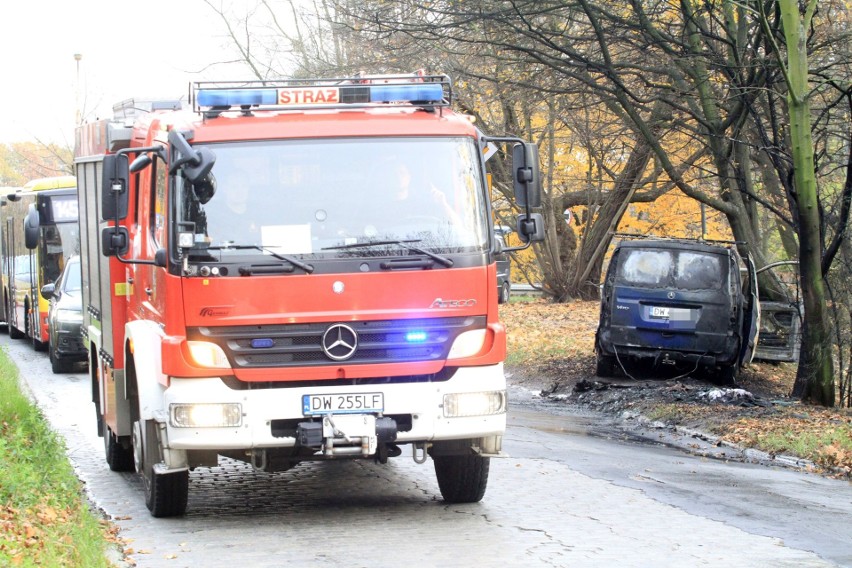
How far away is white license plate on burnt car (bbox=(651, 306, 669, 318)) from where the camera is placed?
1714cm

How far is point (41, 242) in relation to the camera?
81.0 ft

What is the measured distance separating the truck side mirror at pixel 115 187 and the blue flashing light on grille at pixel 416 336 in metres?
2.00

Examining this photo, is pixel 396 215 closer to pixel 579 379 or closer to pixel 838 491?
pixel 838 491

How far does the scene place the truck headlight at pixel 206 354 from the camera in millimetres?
7895

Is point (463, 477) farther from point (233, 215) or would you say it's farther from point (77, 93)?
point (77, 93)

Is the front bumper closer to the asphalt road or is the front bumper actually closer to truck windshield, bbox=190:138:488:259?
the asphalt road

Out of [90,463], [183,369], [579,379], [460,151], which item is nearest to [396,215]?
[460,151]

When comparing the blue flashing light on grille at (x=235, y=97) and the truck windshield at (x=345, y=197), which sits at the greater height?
the blue flashing light on grille at (x=235, y=97)

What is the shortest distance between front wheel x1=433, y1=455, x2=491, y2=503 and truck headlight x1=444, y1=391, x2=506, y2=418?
2.33ft

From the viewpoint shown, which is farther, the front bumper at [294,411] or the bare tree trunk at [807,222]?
the bare tree trunk at [807,222]

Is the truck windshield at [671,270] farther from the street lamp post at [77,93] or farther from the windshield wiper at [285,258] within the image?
the street lamp post at [77,93]

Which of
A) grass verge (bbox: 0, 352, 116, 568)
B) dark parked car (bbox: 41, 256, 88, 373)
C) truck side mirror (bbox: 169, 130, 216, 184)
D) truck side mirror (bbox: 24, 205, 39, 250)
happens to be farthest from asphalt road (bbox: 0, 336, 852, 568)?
truck side mirror (bbox: 24, 205, 39, 250)

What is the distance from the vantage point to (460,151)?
845 cm

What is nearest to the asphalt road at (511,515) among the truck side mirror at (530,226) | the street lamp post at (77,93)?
the truck side mirror at (530,226)
